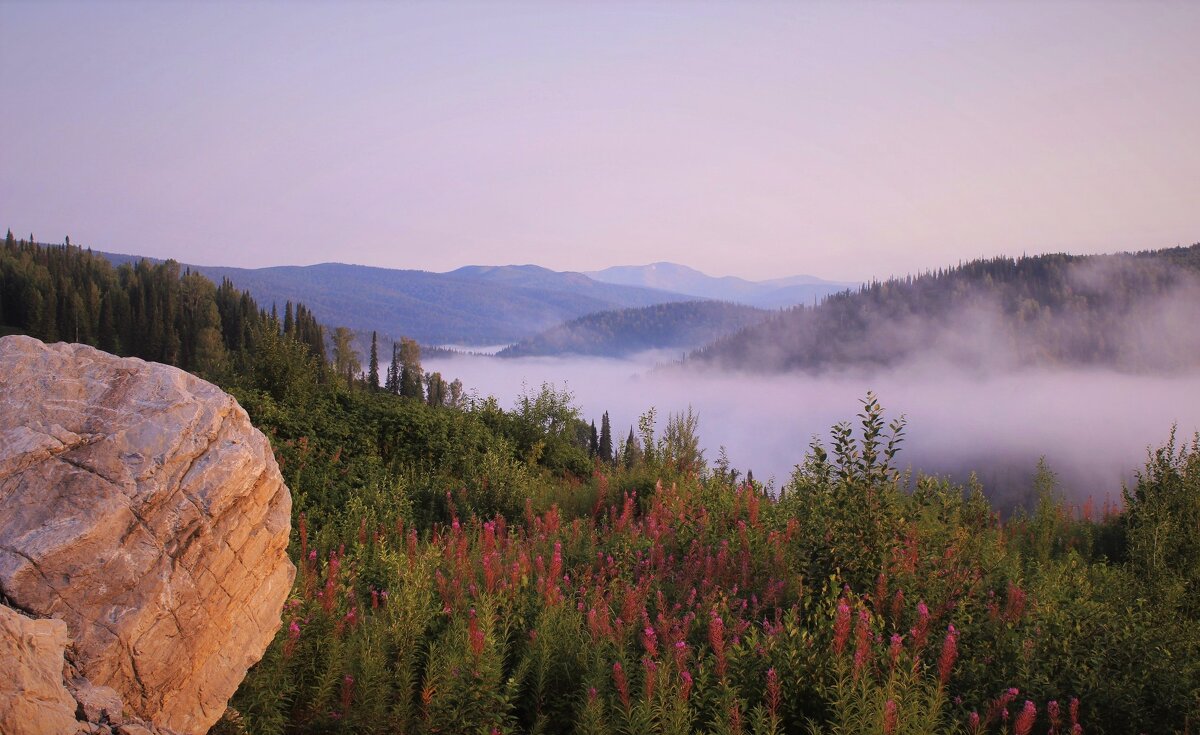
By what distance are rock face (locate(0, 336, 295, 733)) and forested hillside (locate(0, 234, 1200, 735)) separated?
749 millimetres

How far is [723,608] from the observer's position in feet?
22.7

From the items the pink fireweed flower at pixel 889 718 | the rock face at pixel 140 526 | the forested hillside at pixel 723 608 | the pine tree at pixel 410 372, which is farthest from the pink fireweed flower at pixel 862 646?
the pine tree at pixel 410 372

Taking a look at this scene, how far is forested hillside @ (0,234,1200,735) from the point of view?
516cm

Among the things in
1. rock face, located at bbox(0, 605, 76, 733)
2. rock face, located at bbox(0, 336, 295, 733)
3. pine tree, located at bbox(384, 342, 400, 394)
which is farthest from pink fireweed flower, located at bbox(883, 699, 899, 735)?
pine tree, located at bbox(384, 342, 400, 394)

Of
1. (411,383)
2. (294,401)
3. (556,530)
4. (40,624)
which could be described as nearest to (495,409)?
(294,401)

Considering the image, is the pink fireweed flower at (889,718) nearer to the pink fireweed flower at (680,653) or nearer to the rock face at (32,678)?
the pink fireweed flower at (680,653)

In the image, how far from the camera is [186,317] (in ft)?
369

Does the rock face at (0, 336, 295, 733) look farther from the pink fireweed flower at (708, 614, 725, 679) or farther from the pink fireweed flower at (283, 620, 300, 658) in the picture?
the pink fireweed flower at (708, 614, 725, 679)

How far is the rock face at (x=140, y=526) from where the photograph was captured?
12.7ft

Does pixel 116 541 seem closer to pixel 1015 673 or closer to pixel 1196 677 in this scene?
pixel 1015 673

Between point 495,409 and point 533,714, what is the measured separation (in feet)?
43.0

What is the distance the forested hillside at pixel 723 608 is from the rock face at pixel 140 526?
2.46 ft

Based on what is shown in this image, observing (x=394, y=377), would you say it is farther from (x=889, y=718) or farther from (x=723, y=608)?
(x=889, y=718)

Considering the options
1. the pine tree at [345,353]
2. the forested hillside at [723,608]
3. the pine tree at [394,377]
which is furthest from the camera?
the pine tree at [345,353]
